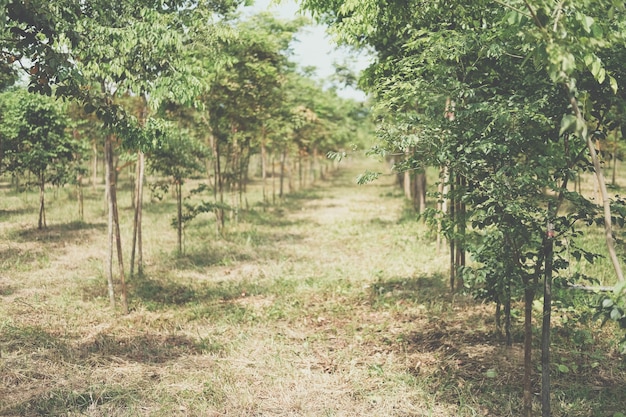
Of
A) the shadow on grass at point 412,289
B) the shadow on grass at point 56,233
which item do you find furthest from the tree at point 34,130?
the shadow on grass at point 412,289

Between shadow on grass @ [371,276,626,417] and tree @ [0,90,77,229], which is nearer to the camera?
shadow on grass @ [371,276,626,417]

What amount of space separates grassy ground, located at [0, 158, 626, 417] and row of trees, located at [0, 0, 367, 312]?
3.45ft

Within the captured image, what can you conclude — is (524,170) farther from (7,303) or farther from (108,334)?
(7,303)

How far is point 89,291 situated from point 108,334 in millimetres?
2519

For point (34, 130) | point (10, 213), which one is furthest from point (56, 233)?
point (10, 213)

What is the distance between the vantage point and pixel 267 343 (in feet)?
23.2

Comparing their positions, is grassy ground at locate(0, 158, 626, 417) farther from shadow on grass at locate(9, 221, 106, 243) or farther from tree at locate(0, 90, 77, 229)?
tree at locate(0, 90, 77, 229)

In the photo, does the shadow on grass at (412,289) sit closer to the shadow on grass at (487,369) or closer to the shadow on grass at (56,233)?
the shadow on grass at (487,369)

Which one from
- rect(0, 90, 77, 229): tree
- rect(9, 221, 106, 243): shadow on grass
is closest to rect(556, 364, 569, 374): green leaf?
rect(9, 221, 106, 243): shadow on grass

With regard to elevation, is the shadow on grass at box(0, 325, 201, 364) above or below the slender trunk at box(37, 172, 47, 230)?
below

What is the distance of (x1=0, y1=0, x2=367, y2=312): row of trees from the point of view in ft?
14.6

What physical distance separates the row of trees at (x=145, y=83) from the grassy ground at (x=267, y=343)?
1053 millimetres

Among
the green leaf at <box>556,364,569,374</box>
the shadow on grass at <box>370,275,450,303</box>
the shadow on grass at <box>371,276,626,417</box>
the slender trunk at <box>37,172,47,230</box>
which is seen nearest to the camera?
the shadow on grass at <box>371,276,626,417</box>

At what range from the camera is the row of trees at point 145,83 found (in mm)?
4461
